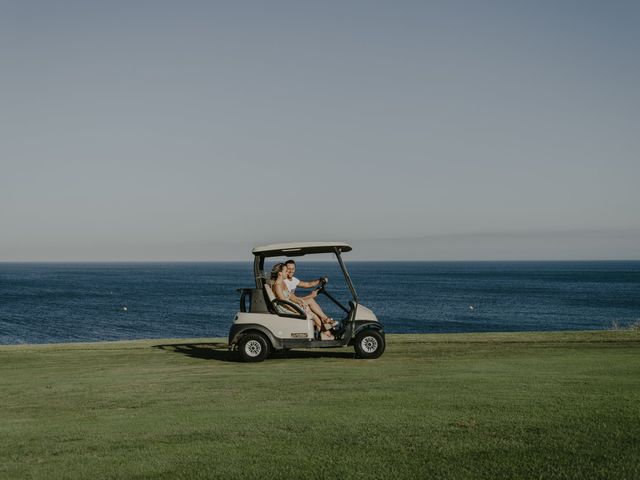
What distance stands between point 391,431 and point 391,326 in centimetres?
5427

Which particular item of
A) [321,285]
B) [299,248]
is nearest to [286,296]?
[321,285]

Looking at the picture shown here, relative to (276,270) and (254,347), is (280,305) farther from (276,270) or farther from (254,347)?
(254,347)

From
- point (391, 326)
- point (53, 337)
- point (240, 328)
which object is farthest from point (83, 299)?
point (240, 328)

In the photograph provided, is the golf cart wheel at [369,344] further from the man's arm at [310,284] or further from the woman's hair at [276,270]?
the woman's hair at [276,270]

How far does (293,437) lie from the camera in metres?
6.91

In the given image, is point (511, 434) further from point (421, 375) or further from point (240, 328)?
point (240, 328)

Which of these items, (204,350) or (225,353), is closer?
(225,353)

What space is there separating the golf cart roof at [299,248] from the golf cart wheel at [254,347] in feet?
5.62

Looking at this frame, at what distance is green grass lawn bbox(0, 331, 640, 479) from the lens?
5.98 meters

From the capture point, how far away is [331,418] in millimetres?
7703

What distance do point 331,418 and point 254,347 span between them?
6.26 meters

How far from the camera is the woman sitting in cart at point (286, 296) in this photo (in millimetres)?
13867

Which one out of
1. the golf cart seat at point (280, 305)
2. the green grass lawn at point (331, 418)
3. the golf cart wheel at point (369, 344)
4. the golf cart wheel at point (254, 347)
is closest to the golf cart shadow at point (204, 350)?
the golf cart wheel at point (254, 347)

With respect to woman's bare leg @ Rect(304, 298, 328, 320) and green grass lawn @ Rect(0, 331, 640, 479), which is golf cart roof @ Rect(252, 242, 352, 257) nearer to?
woman's bare leg @ Rect(304, 298, 328, 320)
